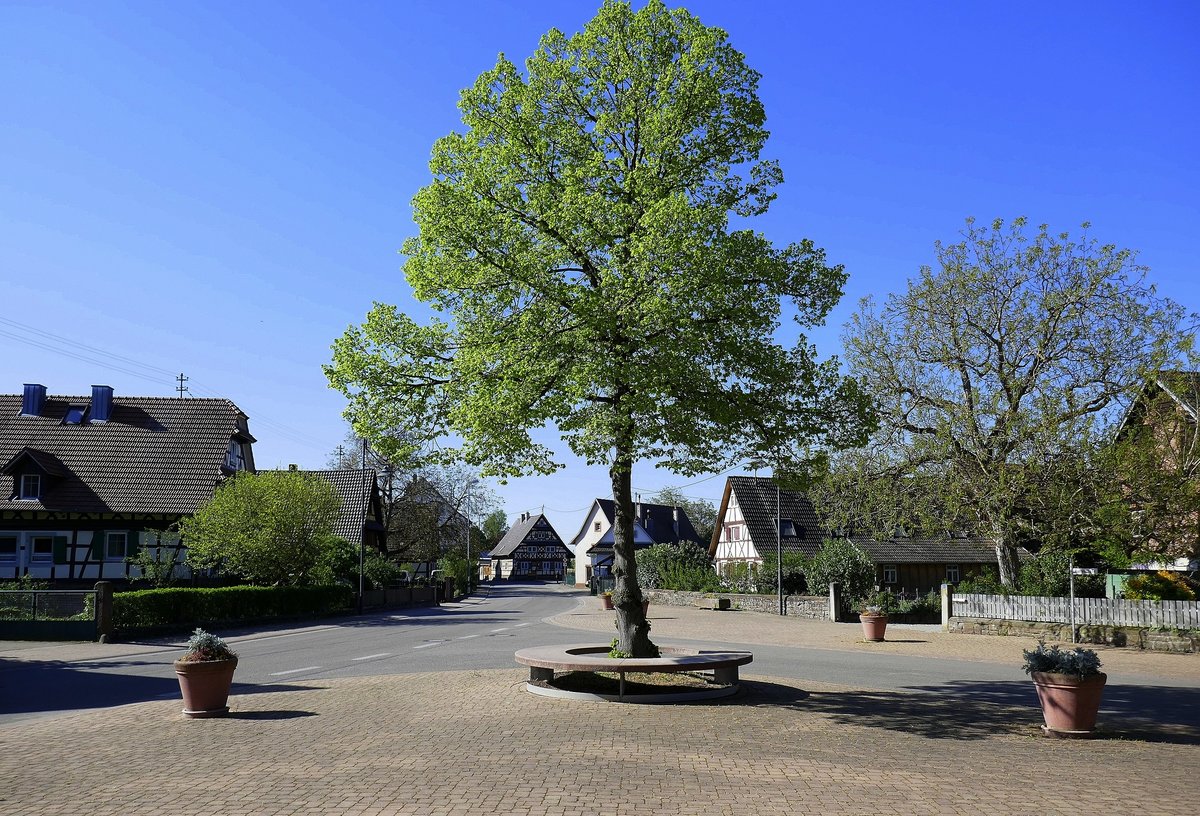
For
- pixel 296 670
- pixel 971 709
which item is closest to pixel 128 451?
pixel 296 670

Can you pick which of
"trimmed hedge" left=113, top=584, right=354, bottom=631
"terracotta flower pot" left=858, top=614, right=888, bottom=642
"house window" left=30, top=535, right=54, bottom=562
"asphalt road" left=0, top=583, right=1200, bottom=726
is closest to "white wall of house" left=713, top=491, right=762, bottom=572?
"trimmed hedge" left=113, top=584, right=354, bottom=631

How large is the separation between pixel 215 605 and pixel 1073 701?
27597mm

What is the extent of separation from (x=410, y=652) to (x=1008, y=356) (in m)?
20.6

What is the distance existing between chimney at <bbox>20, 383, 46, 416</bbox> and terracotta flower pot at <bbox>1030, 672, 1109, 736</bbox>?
43238 mm

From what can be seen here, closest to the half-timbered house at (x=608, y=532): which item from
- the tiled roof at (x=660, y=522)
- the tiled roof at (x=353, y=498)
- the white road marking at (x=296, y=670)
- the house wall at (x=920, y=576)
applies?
the tiled roof at (x=660, y=522)

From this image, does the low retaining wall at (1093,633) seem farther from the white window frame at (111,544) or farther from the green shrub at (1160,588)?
the white window frame at (111,544)

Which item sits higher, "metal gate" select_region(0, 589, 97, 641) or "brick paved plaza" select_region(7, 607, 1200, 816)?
"brick paved plaza" select_region(7, 607, 1200, 816)

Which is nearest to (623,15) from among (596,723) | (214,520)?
(596,723)

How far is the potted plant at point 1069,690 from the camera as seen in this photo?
10.8 metres

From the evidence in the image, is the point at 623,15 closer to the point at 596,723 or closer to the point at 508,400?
the point at 508,400

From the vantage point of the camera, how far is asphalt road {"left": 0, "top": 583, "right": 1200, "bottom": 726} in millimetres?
14359

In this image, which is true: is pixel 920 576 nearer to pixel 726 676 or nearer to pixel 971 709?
pixel 971 709

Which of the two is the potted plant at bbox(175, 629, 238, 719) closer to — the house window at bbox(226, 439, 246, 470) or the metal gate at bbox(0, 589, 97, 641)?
the metal gate at bbox(0, 589, 97, 641)

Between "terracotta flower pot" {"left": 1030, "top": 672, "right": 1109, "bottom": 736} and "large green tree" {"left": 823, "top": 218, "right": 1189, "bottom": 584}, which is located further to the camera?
"large green tree" {"left": 823, "top": 218, "right": 1189, "bottom": 584}
